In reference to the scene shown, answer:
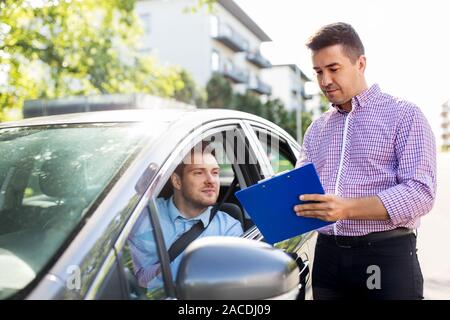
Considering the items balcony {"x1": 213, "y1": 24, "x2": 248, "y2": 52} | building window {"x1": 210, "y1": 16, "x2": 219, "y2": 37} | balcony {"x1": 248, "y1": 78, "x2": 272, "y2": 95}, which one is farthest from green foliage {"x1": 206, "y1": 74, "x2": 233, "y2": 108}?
balcony {"x1": 248, "y1": 78, "x2": 272, "y2": 95}

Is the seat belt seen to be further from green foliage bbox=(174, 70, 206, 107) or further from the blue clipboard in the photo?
green foliage bbox=(174, 70, 206, 107)

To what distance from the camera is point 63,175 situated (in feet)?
6.27

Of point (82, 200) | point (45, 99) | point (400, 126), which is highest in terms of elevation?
point (45, 99)

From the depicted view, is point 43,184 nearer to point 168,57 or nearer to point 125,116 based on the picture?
point 125,116

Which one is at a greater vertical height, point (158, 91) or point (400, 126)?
point (158, 91)

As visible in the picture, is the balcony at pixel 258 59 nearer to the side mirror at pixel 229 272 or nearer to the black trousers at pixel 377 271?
the black trousers at pixel 377 271

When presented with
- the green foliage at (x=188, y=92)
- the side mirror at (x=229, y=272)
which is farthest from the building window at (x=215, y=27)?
the side mirror at (x=229, y=272)

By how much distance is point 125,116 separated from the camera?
2180 millimetres

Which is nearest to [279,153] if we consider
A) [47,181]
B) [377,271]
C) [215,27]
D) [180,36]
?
[377,271]

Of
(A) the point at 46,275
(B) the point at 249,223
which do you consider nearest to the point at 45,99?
(B) the point at 249,223

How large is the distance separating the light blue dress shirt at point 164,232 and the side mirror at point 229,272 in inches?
10.3

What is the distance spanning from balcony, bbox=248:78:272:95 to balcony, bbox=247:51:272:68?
A: 1888 mm

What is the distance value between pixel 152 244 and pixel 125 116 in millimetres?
719

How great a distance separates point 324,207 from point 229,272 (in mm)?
646
